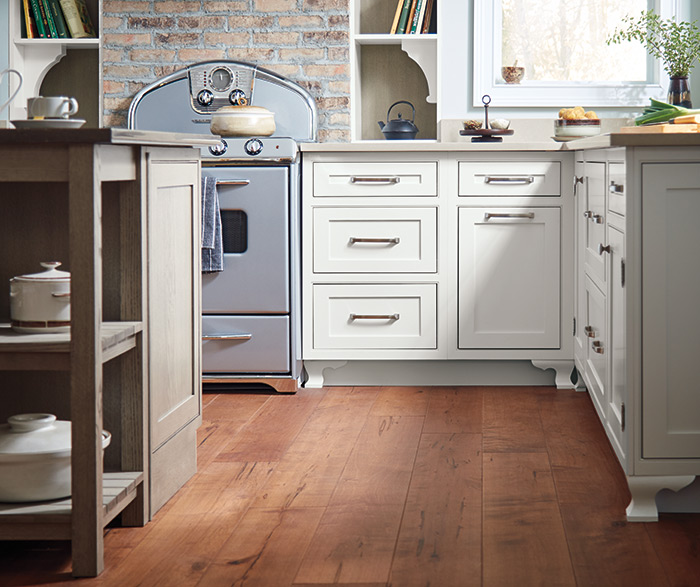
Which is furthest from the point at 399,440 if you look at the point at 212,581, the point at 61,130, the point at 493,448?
the point at 61,130

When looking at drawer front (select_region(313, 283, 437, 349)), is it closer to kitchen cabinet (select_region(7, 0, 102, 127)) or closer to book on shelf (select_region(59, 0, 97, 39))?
kitchen cabinet (select_region(7, 0, 102, 127))

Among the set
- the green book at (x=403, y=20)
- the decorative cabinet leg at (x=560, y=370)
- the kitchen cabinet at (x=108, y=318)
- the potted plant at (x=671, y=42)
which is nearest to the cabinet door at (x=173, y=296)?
the kitchen cabinet at (x=108, y=318)

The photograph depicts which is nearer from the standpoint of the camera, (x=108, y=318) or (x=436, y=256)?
(x=108, y=318)

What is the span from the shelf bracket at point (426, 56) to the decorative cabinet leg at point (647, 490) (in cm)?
233

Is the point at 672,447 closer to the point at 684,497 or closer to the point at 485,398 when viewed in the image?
the point at 684,497

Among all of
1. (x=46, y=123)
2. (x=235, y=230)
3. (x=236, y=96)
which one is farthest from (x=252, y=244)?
(x=46, y=123)

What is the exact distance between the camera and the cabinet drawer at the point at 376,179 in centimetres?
347

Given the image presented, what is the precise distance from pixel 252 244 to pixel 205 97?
0.86 m

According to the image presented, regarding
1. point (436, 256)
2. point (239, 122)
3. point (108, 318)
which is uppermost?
point (239, 122)

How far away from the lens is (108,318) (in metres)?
1.99

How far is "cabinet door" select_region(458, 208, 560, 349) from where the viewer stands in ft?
11.3

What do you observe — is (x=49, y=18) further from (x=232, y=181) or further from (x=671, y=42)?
(x=671, y=42)

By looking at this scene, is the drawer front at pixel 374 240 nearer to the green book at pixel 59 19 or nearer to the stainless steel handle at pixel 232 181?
the stainless steel handle at pixel 232 181

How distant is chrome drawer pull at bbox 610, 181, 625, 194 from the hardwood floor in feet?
2.30
